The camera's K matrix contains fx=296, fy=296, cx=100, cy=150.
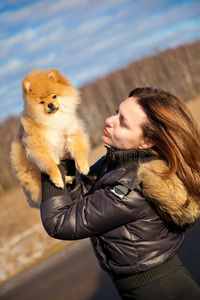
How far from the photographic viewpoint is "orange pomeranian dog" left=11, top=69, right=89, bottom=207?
2385 mm

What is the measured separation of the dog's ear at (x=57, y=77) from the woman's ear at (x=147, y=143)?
1173 mm

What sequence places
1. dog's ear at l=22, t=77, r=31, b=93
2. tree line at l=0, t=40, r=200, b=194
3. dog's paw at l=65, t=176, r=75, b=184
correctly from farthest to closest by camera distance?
tree line at l=0, t=40, r=200, b=194 < dog's ear at l=22, t=77, r=31, b=93 < dog's paw at l=65, t=176, r=75, b=184

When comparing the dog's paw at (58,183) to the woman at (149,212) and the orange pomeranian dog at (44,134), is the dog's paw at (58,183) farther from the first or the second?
the orange pomeranian dog at (44,134)

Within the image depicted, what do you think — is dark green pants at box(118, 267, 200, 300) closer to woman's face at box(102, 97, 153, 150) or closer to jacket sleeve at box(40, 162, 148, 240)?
jacket sleeve at box(40, 162, 148, 240)

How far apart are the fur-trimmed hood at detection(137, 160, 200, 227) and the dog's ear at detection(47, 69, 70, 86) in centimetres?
139

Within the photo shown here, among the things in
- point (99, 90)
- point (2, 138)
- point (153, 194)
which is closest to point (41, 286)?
point (153, 194)

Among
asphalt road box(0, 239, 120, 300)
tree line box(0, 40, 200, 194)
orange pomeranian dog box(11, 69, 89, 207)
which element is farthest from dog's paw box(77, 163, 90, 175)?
tree line box(0, 40, 200, 194)

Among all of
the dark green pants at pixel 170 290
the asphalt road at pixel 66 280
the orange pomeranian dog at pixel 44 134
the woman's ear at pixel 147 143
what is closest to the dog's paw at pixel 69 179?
the orange pomeranian dog at pixel 44 134

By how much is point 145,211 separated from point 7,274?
622 cm

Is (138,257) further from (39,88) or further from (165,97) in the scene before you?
(39,88)

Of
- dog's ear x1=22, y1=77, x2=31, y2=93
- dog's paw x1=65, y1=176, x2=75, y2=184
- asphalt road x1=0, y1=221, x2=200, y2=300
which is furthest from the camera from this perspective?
asphalt road x1=0, y1=221, x2=200, y2=300

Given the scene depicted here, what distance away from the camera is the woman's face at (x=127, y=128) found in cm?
183

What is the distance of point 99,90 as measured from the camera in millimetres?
31391

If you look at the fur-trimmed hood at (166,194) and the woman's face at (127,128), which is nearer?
the fur-trimmed hood at (166,194)
